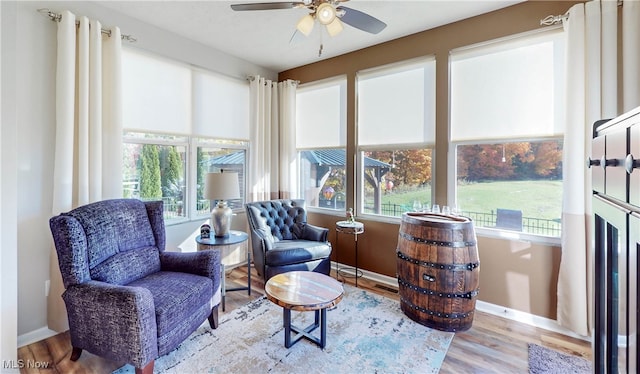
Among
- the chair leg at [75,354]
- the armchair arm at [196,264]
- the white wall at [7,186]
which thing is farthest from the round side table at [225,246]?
the white wall at [7,186]

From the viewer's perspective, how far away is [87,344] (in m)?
1.80

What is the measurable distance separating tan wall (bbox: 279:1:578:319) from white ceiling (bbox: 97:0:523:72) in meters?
0.11

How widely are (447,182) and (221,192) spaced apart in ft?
7.52

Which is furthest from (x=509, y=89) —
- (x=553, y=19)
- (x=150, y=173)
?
(x=150, y=173)

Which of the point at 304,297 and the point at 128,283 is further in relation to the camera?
the point at 128,283

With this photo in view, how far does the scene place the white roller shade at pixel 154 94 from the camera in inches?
110

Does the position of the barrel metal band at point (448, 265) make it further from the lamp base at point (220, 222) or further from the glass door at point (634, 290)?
the lamp base at point (220, 222)

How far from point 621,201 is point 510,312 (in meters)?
2.36

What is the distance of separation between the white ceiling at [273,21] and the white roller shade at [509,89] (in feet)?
1.31

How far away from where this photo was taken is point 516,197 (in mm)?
2580

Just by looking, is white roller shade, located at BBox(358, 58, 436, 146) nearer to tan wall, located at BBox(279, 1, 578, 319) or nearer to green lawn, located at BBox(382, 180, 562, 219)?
tan wall, located at BBox(279, 1, 578, 319)

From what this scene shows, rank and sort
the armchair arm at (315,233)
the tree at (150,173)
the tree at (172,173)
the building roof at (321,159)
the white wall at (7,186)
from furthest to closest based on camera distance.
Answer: the building roof at (321,159), the armchair arm at (315,233), the tree at (172,173), the tree at (150,173), the white wall at (7,186)

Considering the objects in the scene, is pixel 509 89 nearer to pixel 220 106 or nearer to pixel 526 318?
pixel 526 318

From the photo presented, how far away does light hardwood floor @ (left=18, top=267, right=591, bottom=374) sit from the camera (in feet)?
6.21
